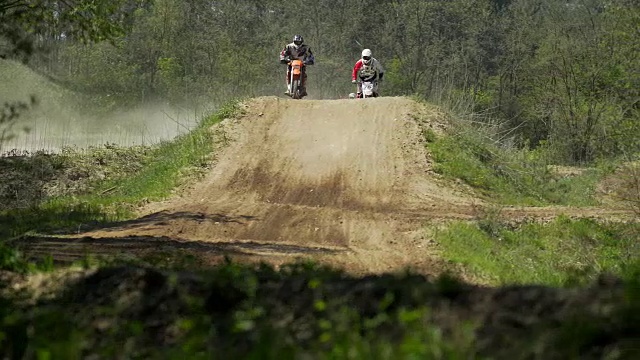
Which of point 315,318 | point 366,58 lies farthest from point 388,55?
point 315,318

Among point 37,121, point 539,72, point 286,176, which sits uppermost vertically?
point 539,72

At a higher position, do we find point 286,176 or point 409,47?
point 409,47

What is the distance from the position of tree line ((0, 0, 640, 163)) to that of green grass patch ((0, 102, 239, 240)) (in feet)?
66.8

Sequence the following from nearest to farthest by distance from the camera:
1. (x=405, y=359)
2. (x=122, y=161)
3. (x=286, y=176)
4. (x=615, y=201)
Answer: (x=405, y=359) → (x=615, y=201) → (x=286, y=176) → (x=122, y=161)

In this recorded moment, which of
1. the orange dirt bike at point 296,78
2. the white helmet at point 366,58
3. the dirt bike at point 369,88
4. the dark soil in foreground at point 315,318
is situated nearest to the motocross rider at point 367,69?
the white helmet at point 366,58

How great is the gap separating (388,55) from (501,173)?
46366 millimetres

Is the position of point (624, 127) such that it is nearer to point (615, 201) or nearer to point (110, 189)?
point (615, 201)

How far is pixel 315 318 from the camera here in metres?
6.47

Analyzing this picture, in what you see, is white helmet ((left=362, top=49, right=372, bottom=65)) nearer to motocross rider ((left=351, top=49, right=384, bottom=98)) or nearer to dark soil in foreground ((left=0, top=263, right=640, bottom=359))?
motocross rider ((left=351, top=49, right=384, bottom=98))

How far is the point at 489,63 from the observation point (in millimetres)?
70062

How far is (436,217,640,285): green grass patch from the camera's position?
14266 millimetres

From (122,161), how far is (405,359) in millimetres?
24125

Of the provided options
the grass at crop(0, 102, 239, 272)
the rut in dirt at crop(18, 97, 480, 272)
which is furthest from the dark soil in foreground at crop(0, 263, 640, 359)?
the grass at crop(0, 102, 239, 272)

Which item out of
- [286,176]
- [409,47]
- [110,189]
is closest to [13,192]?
[110,189]
